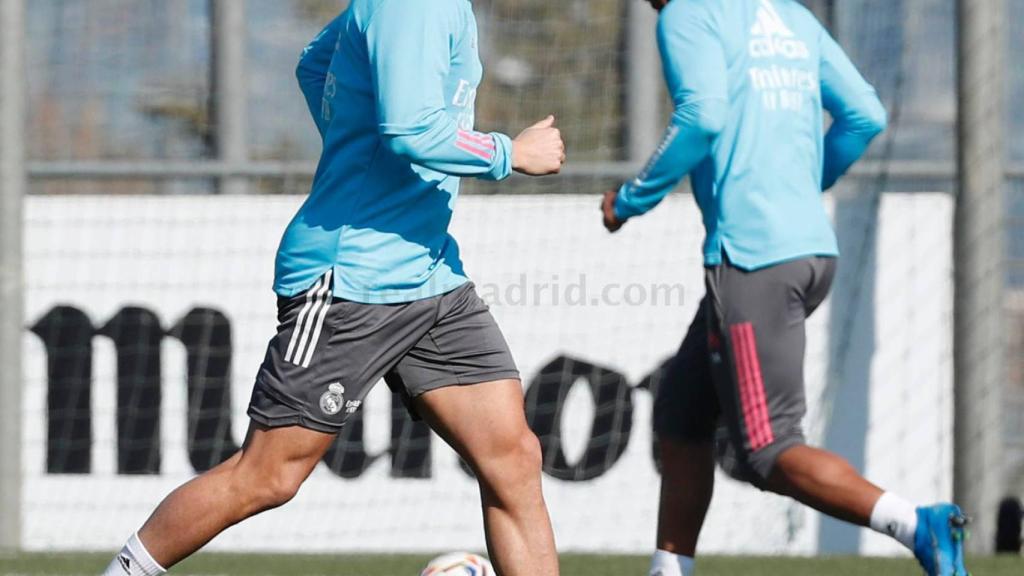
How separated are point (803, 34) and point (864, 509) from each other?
130cm

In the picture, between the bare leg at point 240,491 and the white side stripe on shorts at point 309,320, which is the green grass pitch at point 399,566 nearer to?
the bare leg at point 240,491

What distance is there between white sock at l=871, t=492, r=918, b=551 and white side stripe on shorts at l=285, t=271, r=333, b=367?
53.9 inches

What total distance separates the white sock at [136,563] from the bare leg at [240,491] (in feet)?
0.05

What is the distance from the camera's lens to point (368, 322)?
366 centimetres

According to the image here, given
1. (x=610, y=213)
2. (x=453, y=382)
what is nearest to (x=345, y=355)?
(x=453, y=382)

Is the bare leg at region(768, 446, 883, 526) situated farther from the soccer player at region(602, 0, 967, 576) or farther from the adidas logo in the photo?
the adidas logo

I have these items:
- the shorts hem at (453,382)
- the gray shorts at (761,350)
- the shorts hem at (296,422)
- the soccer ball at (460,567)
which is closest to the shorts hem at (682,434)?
the gray shorts at (761,350)

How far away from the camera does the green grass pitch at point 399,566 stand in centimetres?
591

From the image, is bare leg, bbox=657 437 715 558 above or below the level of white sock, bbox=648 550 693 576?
above

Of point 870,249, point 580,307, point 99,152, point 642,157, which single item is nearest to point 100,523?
point 99,152

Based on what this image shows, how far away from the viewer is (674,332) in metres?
6.86

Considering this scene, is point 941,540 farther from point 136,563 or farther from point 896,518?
point 136,563

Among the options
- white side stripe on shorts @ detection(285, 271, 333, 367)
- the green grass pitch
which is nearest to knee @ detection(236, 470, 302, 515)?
white side stripe on shorts @ detection(285, 271, 333, 367)

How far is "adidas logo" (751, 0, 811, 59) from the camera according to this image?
4250 millimetres
